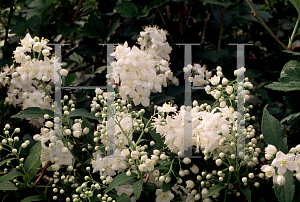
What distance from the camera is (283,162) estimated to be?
1.05m

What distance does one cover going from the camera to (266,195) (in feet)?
4.36

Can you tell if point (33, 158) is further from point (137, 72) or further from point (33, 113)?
point (137, 72)

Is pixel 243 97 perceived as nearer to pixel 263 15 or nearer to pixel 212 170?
pixel 212 170

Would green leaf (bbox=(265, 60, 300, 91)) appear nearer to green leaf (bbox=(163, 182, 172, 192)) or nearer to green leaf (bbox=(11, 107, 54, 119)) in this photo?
green leaf (bbox=(163, 182, 172, 192))

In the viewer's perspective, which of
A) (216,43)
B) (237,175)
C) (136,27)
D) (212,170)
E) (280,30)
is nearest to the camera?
(237,175)

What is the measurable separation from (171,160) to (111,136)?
29 cm

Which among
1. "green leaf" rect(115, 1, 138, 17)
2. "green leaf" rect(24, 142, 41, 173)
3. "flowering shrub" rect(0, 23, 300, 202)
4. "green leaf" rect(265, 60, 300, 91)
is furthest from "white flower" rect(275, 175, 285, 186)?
"green leaf" rect(115, 1, 138, 17)

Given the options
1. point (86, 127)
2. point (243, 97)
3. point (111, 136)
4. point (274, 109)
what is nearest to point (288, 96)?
point (243, 97)

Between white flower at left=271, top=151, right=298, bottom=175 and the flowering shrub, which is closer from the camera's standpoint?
white flower at left=271, top=151, right=298, bottom=175

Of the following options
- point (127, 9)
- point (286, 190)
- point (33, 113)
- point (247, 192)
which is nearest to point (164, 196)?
point (247, 192)

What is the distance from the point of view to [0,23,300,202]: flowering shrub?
1168 mm

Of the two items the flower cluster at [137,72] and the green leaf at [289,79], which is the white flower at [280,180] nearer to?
the green leaf at [289,79]

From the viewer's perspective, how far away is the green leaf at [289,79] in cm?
131

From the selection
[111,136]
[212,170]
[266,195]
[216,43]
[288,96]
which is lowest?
[266,195]
